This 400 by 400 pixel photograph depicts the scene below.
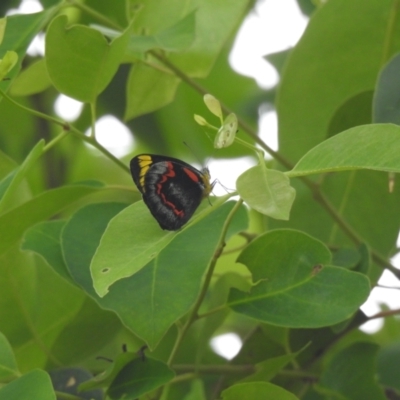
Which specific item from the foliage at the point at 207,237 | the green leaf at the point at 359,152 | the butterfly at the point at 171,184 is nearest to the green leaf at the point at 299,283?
the foliage at the point at 207,237

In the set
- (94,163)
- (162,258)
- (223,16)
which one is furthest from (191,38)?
(94,163)

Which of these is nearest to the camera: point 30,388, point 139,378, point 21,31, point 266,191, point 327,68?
point 266,191

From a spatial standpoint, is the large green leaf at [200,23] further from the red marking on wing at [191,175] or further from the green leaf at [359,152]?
the green leaf at [359,152]

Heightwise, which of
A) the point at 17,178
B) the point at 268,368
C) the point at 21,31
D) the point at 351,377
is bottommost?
the point at 351,377

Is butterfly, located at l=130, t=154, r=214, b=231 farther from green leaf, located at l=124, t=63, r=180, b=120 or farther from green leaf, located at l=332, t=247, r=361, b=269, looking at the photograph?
green leaf, located at l=124, t=63, r=180, b=120

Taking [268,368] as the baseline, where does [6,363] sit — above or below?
above

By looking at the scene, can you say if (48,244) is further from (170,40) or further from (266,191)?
(266,191)

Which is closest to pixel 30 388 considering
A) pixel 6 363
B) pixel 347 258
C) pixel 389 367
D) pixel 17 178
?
pixel 6 363
